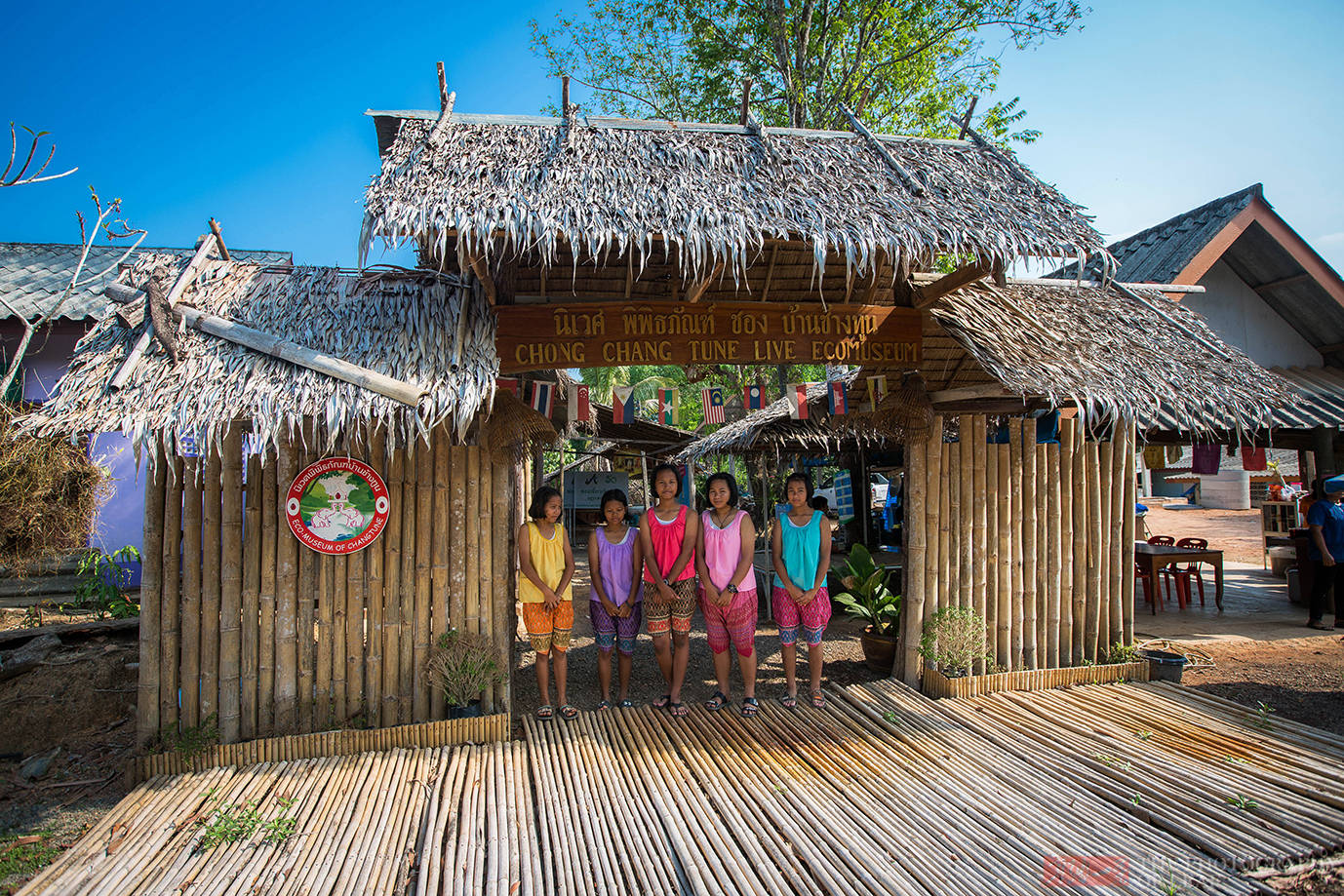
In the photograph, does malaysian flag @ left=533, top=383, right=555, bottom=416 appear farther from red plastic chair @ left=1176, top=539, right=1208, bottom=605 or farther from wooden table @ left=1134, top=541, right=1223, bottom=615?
red plastic chair @ left=1176, top=539, right=1208, bottom=605

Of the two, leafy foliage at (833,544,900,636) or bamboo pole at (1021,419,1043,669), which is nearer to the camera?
bamboo pole at (1021,419,1043,669)

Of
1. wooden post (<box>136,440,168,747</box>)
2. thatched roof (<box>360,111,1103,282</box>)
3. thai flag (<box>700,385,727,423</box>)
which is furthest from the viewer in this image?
thai flag (<box>700,385,727,423</box>)

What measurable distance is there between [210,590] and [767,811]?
341 centimetres

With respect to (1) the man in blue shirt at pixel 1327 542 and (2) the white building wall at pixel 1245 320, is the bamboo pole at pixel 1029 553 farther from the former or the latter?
(2) the white building wall at pixel 1245 320

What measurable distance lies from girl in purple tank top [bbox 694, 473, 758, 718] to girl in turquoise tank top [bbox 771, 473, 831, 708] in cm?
26

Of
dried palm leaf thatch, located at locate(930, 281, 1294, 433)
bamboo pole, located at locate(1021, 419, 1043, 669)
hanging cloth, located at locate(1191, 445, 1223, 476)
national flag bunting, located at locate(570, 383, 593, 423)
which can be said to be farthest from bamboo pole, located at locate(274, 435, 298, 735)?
hanging cloth, located at locate(1191, 445, 1223, 476)

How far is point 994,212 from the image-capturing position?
4711 millimetres

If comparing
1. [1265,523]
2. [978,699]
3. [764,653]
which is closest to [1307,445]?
[1265,523]

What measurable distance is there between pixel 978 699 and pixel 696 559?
226 cm

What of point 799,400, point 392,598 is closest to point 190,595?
point 392,598

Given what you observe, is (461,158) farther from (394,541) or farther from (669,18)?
(669,18)

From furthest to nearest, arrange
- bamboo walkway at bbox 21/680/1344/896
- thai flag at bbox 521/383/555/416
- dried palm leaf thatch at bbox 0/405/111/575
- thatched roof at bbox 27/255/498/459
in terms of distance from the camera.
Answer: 1. thai flag at bbox 521/383/555/416
2. dried palm leaf thatch at bbox 0/405/111/575
3. thatched roof at bbox 27/255/498/459
4. bamboo walkway at bbox 21/680/1344/896

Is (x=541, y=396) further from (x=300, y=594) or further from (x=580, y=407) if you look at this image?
(x=300, y=594)

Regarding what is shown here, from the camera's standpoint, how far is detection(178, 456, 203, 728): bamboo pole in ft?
13.3
